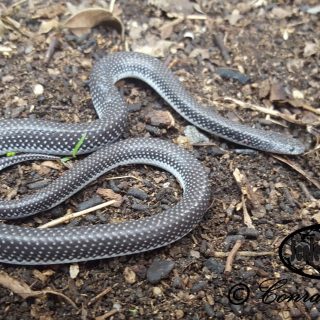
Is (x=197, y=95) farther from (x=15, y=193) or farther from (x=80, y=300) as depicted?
(x=80, y=300)

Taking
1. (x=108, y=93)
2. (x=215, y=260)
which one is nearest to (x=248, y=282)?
(x=215, y=260)

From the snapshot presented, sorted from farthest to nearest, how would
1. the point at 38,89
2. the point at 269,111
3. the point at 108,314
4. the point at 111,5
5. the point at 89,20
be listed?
the point at 111,5, the point at 89,20, the point at 269,111, the point at 38,89, the point at 108,314

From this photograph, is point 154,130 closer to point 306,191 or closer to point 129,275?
point 306,191

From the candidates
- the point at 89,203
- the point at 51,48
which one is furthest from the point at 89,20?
the point at 89,203

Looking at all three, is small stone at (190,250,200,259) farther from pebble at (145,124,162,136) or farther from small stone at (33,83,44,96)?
small stone at (33,83,44,96)

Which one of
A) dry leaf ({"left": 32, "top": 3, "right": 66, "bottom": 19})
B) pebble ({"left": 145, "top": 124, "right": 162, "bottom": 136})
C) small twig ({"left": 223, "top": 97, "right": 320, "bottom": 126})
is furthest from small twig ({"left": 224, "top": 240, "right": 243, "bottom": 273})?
dry leaf ({"left": 32, "top": 3, "right": 66, "bottom": 19})

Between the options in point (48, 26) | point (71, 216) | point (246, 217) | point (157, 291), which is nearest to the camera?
point (157, 291)
